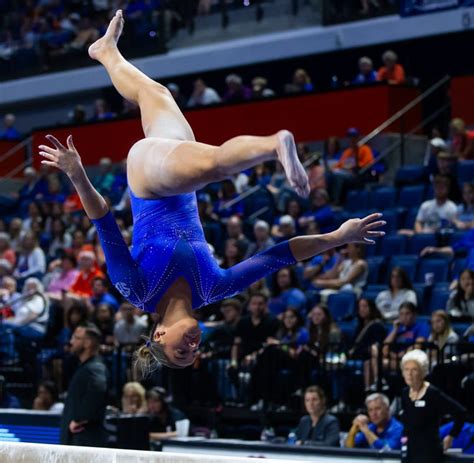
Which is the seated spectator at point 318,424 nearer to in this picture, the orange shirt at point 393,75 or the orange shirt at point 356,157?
the orange shirt at point 356,157

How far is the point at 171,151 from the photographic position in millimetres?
5383

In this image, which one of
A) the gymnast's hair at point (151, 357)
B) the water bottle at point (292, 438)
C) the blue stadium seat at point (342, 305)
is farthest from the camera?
the blue stadium seat at point (342, 305)

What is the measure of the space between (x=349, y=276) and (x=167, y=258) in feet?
18.3

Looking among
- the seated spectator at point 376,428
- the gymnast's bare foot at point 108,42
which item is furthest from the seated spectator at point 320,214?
the gymnast's bare foot at point 108,42

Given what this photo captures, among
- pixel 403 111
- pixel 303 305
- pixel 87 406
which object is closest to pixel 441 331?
pixel 303 305

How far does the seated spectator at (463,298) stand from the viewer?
366 inches

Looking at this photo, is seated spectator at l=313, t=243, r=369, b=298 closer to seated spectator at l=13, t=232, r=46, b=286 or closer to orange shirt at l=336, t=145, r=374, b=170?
orange shirt at l=336, t=145, r=374, b=170

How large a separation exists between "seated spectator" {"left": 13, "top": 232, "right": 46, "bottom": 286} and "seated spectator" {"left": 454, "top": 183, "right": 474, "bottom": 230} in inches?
215

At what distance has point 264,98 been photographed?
605 inches

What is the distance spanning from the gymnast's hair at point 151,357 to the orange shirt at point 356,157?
7.45m

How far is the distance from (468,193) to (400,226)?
3.60 feet

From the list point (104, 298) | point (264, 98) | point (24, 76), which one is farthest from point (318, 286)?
point (24, 76)

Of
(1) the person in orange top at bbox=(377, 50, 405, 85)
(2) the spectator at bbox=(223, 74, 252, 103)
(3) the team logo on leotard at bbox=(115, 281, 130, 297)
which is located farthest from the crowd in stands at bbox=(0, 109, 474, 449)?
(3) the team logo on leotard at bbox=(115, 281, 130, 297)

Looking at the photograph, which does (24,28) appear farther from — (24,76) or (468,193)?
(468,193)
